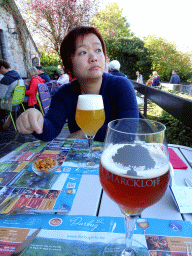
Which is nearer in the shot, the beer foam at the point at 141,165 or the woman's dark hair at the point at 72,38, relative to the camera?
the beer foam at the point at 141,165

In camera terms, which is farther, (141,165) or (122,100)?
(122,100)

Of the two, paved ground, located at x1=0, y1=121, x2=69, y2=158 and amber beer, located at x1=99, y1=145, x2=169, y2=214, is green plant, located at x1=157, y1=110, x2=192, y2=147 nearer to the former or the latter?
paved ground, located at x1=0, y1=121, x2=69, y2=158

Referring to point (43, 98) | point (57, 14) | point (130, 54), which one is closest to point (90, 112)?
point (43, 98)

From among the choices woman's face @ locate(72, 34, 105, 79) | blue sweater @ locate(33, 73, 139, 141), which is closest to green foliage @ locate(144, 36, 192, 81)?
blue sweater @ locate(33, 73, 139, 141)

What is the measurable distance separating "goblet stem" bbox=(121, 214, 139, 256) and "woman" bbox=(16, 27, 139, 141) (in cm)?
94

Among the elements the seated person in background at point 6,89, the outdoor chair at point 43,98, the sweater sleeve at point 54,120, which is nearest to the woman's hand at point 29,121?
the sweater sleeve at point 54,120

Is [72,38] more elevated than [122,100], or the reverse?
[72,38]

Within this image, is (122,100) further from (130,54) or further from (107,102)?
(130,54)

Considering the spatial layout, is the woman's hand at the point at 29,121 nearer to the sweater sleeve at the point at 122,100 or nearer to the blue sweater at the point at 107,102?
the blue sweater at the point at 107,102

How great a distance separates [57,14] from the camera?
38.8 feet

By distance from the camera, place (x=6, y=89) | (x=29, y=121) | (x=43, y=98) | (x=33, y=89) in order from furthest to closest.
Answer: (x=33, y=89)
(x=6, y=89)
(x=43, y=98)
(x=29, y=121)

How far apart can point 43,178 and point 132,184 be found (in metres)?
0.55

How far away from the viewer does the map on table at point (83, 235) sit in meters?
0.54

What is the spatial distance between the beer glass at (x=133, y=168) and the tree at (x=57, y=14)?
12598mm
